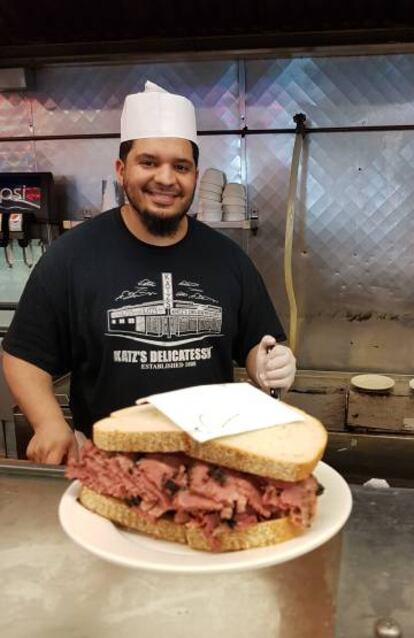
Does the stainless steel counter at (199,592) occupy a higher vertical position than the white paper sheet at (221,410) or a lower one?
lower

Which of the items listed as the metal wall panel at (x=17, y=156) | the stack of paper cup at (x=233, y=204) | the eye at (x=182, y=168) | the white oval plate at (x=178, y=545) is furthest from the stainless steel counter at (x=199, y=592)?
the metal wall panel at (x=17, y=156)

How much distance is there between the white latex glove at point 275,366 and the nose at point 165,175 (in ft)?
2.02

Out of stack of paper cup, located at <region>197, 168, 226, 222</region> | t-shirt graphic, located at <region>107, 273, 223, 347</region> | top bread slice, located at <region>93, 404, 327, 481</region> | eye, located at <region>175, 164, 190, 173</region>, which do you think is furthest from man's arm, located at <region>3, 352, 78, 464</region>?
stack of paper cup, located at <region>197, 168, 226, 222</region>

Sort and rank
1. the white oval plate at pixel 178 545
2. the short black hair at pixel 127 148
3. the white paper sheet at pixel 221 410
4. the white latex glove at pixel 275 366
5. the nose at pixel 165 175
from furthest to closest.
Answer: the short black hair at pixel 127 148, the nose at pixel 165 175, the white latex glove at pixel 275 366, the white paper sheet at pixel 221 410, the white oval plate at pixel 178 545

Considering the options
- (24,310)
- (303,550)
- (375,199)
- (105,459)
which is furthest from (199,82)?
(303,550)

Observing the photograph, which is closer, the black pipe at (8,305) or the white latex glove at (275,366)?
the white latex glove at (275,366)

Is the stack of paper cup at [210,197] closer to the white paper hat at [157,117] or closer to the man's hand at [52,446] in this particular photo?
the white paper hat at [157,117]

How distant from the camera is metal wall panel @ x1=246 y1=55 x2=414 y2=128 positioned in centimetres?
313

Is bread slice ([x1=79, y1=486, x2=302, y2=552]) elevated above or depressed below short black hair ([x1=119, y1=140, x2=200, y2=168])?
below

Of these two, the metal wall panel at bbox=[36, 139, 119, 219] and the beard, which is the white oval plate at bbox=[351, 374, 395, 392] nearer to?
the beard

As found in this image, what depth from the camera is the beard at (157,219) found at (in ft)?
5.95

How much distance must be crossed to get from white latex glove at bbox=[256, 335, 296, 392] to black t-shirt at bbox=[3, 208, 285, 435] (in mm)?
440

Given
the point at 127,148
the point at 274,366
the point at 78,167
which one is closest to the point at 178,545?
the point at 274,366

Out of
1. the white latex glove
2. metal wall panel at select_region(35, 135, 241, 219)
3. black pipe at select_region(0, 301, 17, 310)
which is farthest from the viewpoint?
black pipe at select_region(0, 301, 17, 310)
